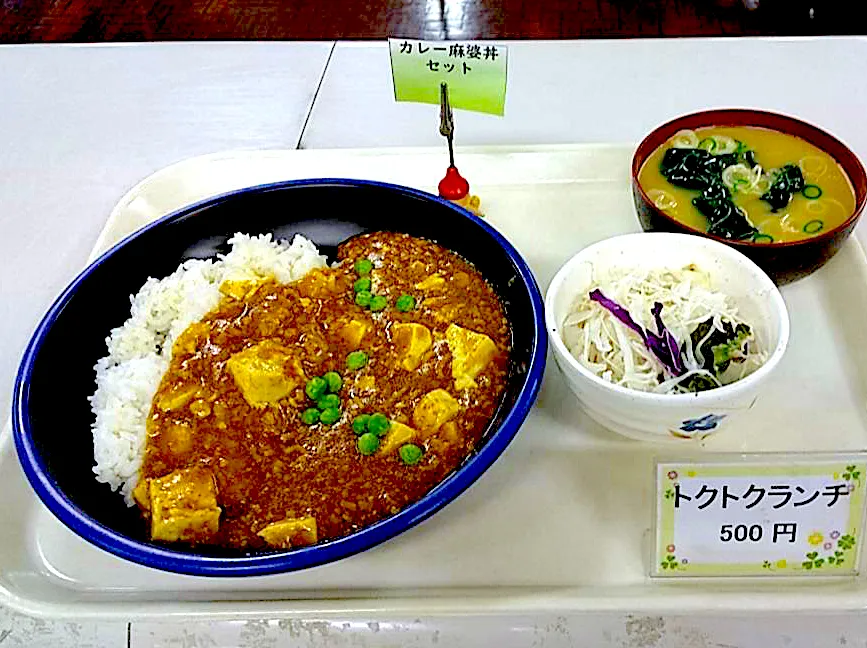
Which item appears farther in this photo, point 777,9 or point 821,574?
point 777,9

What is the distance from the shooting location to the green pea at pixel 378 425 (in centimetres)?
124

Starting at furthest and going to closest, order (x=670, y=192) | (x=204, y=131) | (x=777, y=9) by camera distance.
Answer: (x=777, y=9) → (x=204, y=131) → (x=670, y=192)

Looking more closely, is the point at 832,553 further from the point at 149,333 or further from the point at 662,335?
the point at 149,333

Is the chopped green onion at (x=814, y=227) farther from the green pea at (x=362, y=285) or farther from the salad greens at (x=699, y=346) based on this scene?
the green pea at (x=362, y=285)

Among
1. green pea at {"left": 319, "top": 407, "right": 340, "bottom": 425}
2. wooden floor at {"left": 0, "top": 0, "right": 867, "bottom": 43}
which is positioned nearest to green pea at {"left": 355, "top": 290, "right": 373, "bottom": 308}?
green pea at {"left": 319, "top": 407, "right": 340, "bottom": 425}

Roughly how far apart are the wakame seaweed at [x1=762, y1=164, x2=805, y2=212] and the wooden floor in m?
1.98

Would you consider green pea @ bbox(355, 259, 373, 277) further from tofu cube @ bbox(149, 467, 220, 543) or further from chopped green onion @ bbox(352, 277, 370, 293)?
tofu cube @ bbox(149, 467, 220, 543)

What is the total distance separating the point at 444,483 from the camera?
1.09 m

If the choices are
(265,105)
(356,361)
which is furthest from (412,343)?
(265,105)

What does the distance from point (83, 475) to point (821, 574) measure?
0.93 metres

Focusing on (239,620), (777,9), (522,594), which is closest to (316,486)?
(239,620)

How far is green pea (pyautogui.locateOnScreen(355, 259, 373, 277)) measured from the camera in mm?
1489

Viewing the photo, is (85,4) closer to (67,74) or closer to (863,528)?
(67,74)

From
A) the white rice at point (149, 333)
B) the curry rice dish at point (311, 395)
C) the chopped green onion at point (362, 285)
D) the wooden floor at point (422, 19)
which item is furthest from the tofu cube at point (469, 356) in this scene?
the wooden floor at point (422, 19)
